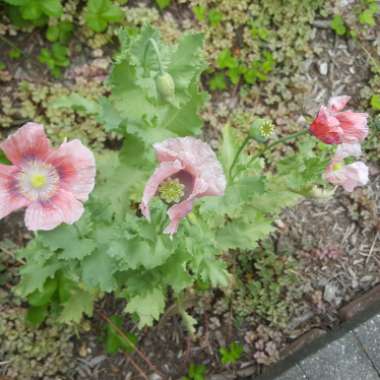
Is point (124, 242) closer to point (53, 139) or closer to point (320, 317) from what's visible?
point (53, 139)

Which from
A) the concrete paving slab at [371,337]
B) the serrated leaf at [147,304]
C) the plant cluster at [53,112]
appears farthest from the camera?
the plant cluster at [53,112]

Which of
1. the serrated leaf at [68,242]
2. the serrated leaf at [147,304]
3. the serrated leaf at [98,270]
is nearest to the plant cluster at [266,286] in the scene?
the serrated leaf at [147,304]

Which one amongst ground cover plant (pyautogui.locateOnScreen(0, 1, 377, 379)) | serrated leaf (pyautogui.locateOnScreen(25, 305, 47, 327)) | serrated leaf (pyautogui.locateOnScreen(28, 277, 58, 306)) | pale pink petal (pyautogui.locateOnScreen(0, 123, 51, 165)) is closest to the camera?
pale pink petal (pyautogui.locateOnScreen(0, 123, 51, 165))

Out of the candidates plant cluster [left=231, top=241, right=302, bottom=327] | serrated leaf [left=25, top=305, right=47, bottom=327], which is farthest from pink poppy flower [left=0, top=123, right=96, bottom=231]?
plant cluster [left=231, top=241, right=302, bottom=327]

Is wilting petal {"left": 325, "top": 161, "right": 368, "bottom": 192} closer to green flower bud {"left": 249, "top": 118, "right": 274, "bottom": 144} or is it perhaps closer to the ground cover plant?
the ground cover plant

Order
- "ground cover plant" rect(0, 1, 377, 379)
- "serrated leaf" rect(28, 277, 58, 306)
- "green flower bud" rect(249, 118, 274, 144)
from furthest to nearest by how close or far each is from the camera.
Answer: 1. "serrated leaf" rect(28, 277, 58, 306)
2. "green flower bud" rect(249, 118, 274, 144)
3. "ground cover plant" rect(0, 1, 377, 379)

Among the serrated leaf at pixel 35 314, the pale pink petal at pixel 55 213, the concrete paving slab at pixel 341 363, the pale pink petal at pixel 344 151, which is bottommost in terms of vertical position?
the concrete paving slab at pixel 341 363

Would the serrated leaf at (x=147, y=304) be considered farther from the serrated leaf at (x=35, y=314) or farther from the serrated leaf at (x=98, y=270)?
the serrated leaf at (x=35, y=314)
